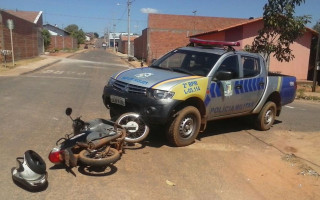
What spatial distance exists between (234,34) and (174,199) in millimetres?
21449

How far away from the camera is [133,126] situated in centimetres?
587

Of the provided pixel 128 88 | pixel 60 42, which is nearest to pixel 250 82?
pixel 128 88

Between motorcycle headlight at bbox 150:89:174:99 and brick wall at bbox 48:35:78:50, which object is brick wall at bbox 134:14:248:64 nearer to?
motorcycle headlight at bbox 150:89:174:99

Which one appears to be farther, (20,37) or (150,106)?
(20,37)

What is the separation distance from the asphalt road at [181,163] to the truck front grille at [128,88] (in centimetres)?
99

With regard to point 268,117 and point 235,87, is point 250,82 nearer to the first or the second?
point 235,87

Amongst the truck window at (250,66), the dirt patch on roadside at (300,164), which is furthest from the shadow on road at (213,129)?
the dirt patch on roadside at (300,164)

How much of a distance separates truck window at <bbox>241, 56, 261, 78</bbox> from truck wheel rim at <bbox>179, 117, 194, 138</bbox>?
1867 millimetres

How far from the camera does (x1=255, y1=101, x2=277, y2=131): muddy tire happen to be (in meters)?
8.12

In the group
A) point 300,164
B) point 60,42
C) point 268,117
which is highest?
point 60,42

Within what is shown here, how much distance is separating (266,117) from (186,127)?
290cm

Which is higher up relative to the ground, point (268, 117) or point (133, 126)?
point (133, 126)

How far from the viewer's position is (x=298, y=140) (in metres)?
7.63

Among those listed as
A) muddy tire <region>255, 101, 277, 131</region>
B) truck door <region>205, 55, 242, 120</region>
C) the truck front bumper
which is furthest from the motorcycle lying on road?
muddy tire <region>255, 101, 277, 131</region>
